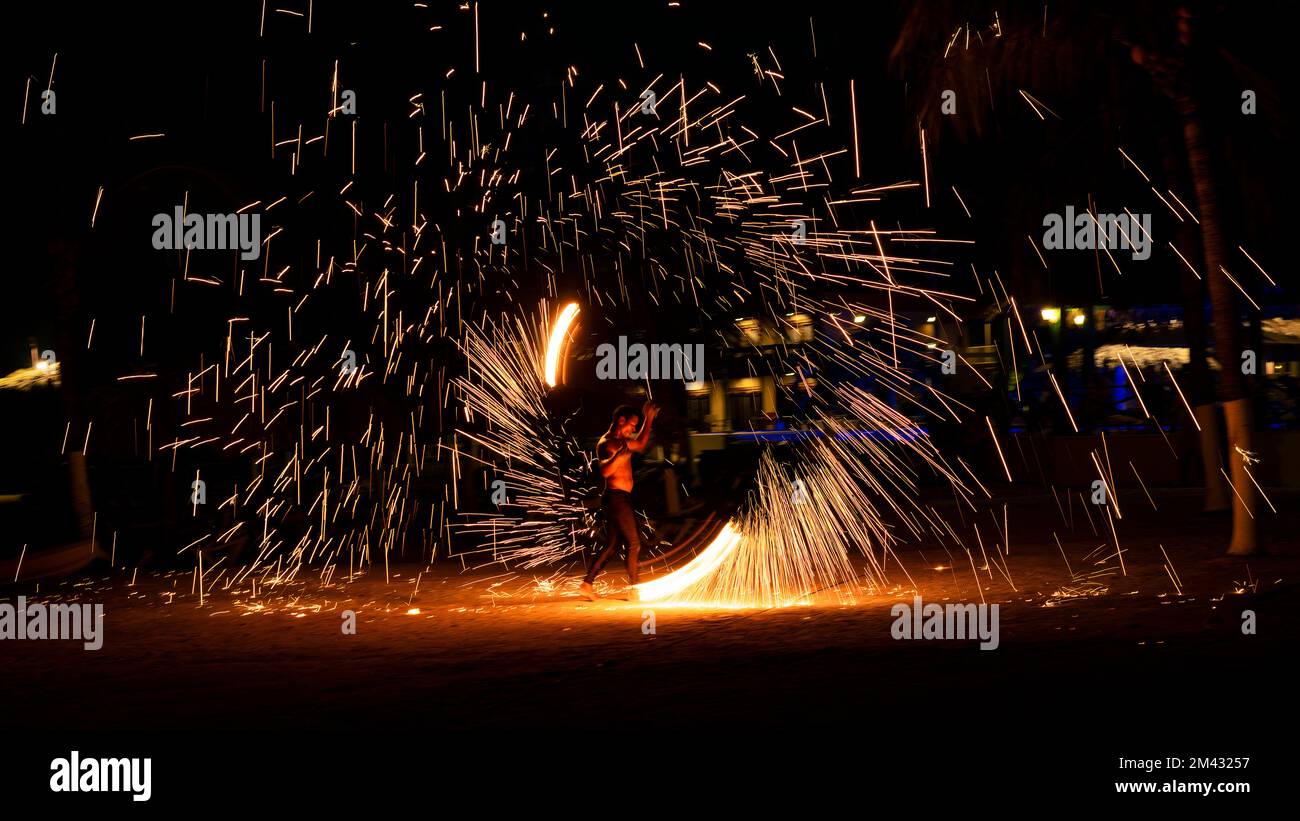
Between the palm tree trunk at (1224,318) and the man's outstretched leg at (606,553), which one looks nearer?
the man's outstretched leg at (606,553)

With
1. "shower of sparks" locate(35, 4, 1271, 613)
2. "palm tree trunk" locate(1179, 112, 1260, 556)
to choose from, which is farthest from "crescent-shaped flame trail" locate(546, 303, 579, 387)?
"palm tree trunk" locate(1179, 112, 1260, 556)

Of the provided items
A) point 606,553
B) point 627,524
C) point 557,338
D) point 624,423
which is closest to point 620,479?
point 627,524

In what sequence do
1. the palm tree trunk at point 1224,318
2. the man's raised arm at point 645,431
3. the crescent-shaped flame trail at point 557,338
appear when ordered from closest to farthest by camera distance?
the man's raised arm at point 645,431, the crescent-shaped flame trail at point 557,338, the palm tree trunk at point 1224,318

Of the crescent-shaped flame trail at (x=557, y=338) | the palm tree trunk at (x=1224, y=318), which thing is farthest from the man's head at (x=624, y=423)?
the palm tree trunk at (x=1224, y=318)

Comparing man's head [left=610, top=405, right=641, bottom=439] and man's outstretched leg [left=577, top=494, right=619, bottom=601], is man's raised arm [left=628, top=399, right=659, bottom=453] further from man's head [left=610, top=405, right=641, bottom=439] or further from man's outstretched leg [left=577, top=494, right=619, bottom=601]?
man's outstretched leg [left=577, top=494, right=619, bottom=601]

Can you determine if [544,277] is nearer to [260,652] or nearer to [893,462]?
[260,652]

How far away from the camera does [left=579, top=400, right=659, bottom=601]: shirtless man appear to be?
11969 millimetres

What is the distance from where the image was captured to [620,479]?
12.0 m

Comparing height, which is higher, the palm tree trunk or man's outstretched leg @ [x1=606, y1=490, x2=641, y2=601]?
the palm tree trunk

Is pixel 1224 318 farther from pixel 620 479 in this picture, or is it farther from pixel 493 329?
pixel 493 329

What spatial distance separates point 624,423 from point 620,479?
0.52 m

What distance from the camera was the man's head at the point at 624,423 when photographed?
11961 millimetres

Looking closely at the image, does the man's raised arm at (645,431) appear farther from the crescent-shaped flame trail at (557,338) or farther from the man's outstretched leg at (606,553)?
the crescent-shaped flame trail at (557,338)
